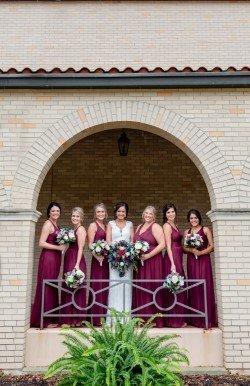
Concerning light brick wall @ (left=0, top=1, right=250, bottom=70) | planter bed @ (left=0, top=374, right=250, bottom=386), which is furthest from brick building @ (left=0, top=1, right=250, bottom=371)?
light brick wall @ (left=0, top=1, right=250, bottom=70)

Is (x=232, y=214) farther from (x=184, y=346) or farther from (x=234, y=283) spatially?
(x=184, y=346)

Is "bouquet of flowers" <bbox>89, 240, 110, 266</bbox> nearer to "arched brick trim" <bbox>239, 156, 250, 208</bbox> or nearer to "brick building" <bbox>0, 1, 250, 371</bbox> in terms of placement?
"brick building" <bbox>0, 1, 250, 371</bbox>

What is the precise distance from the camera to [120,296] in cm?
602

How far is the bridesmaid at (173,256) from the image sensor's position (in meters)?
5.88

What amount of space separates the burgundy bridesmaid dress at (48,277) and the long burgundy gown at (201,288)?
208cm

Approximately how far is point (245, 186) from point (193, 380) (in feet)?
9.13

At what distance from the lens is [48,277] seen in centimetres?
596

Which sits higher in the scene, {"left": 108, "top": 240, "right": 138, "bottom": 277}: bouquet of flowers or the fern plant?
{"left": 108, "top": 240, "right": 138, "bottom": 277}: bouquet of flowers

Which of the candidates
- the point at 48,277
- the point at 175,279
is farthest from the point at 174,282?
the point at 48,277

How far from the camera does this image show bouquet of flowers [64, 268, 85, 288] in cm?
564

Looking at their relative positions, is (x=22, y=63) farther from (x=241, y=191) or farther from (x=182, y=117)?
(x=241, y=191)

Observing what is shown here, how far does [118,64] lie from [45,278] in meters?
5.24

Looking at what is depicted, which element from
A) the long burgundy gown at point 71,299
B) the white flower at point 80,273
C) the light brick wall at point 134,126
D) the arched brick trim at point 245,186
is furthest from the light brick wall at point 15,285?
the arched brick trim at point 245,186

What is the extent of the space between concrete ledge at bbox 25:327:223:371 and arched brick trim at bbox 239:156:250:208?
1892 mm
